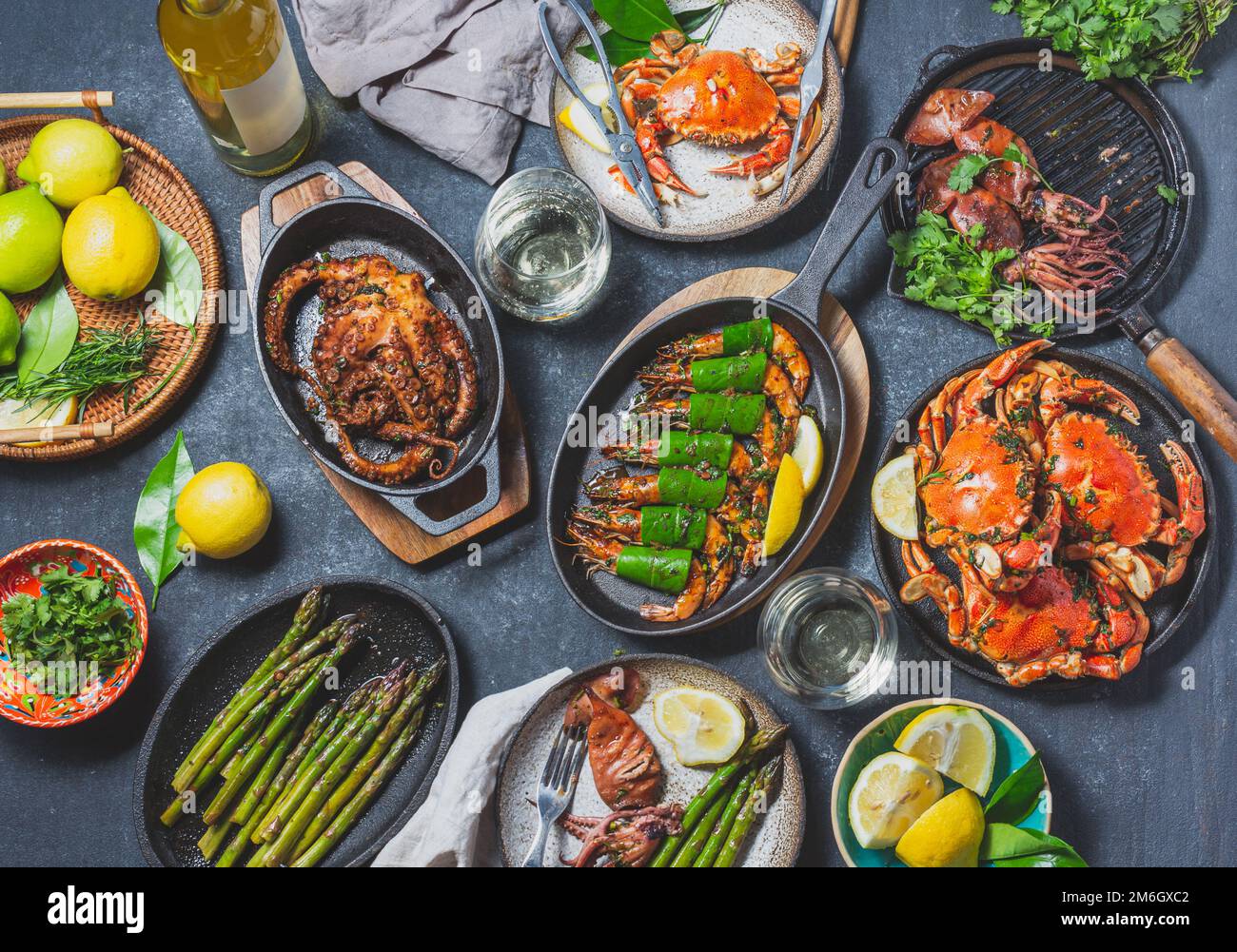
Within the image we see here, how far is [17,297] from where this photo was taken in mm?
3377

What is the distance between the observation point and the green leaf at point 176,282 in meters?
3.39

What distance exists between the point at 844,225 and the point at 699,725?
1.63 m

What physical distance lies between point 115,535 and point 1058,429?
123 inches

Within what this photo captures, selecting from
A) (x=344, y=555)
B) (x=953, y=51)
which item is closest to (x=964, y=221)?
(x=953, y=51)

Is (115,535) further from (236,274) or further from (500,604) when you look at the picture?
(500,604)

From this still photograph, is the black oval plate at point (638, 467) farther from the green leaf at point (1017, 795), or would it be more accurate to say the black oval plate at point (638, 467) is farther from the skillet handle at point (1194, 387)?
the skillet handle at point (1194, 387)

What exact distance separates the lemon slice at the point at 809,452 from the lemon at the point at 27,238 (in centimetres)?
244

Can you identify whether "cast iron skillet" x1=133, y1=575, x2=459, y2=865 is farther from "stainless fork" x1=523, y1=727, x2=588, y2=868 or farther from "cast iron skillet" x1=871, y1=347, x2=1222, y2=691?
"cast iron skillet" x1=871, y1=347, x2=1222, y2=691

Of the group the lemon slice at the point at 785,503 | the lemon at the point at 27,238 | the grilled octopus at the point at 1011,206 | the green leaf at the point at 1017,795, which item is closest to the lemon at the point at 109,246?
the lemon at the point at 27,238

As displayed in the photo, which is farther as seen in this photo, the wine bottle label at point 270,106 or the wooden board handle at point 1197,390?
the wooden board handle at point 1197,390

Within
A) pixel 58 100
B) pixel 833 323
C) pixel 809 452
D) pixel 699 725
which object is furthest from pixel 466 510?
pixel 58 100

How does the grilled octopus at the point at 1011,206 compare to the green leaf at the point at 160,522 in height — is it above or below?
above

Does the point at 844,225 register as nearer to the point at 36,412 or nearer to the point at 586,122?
the point at 586,122

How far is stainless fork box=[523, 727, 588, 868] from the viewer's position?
3.18 meters
